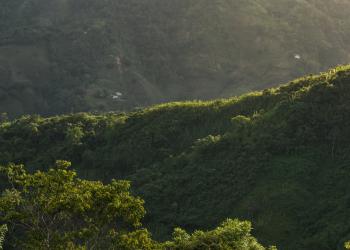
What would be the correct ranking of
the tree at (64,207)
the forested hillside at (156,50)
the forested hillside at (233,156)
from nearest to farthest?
the tree at (64,207), the forested hillside at (233,156), the forested hillside at (156,50)

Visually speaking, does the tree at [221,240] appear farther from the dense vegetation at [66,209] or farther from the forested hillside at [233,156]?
the forested hillside at [233,156]

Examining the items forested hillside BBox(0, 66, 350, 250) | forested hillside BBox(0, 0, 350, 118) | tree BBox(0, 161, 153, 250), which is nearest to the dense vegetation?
tree BBox(0, 161, 153, 250)

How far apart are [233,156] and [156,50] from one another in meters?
91.3

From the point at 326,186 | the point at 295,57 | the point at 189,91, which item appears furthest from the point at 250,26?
the point at 326,186

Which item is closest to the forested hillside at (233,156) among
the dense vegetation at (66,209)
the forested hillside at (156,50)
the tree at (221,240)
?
the tree at (221,240)

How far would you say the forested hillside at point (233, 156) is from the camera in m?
47.0

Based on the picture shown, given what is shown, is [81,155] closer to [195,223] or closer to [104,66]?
[195,223]

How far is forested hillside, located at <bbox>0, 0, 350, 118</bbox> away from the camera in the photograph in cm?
12900

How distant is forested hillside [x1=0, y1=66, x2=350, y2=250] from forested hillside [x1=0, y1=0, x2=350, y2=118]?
55.7 m

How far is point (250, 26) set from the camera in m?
145

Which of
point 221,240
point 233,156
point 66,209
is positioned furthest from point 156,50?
point 66,209

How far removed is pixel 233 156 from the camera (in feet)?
181

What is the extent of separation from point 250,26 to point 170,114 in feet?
275

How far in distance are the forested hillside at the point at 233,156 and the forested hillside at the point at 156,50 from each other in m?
55.7
